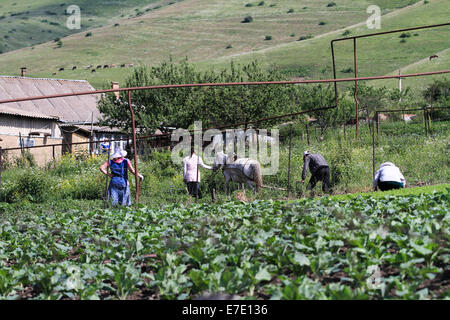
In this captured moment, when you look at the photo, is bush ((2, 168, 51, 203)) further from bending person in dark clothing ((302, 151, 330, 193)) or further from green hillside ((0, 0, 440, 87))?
green hillside ((0, 0, 440, 87))

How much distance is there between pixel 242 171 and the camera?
1398cm

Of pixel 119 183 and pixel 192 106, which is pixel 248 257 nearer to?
pixel 119 183

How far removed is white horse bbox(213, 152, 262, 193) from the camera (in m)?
13.9

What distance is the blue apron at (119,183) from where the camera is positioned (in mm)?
11945

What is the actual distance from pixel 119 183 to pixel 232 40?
120526mm

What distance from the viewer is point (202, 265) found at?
5.69 m

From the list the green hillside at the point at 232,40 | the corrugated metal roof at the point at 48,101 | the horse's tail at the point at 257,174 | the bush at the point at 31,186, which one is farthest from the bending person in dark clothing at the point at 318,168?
the green hillside at the point at 232,40

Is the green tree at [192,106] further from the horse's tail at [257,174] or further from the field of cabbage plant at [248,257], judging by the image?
the field of cabbage plant at [248,257]

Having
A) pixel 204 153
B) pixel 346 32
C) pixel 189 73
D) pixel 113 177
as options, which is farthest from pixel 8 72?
pixel 113 177

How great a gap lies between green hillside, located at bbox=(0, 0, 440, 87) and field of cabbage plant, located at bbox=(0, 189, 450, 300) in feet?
263

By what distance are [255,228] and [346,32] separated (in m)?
110
